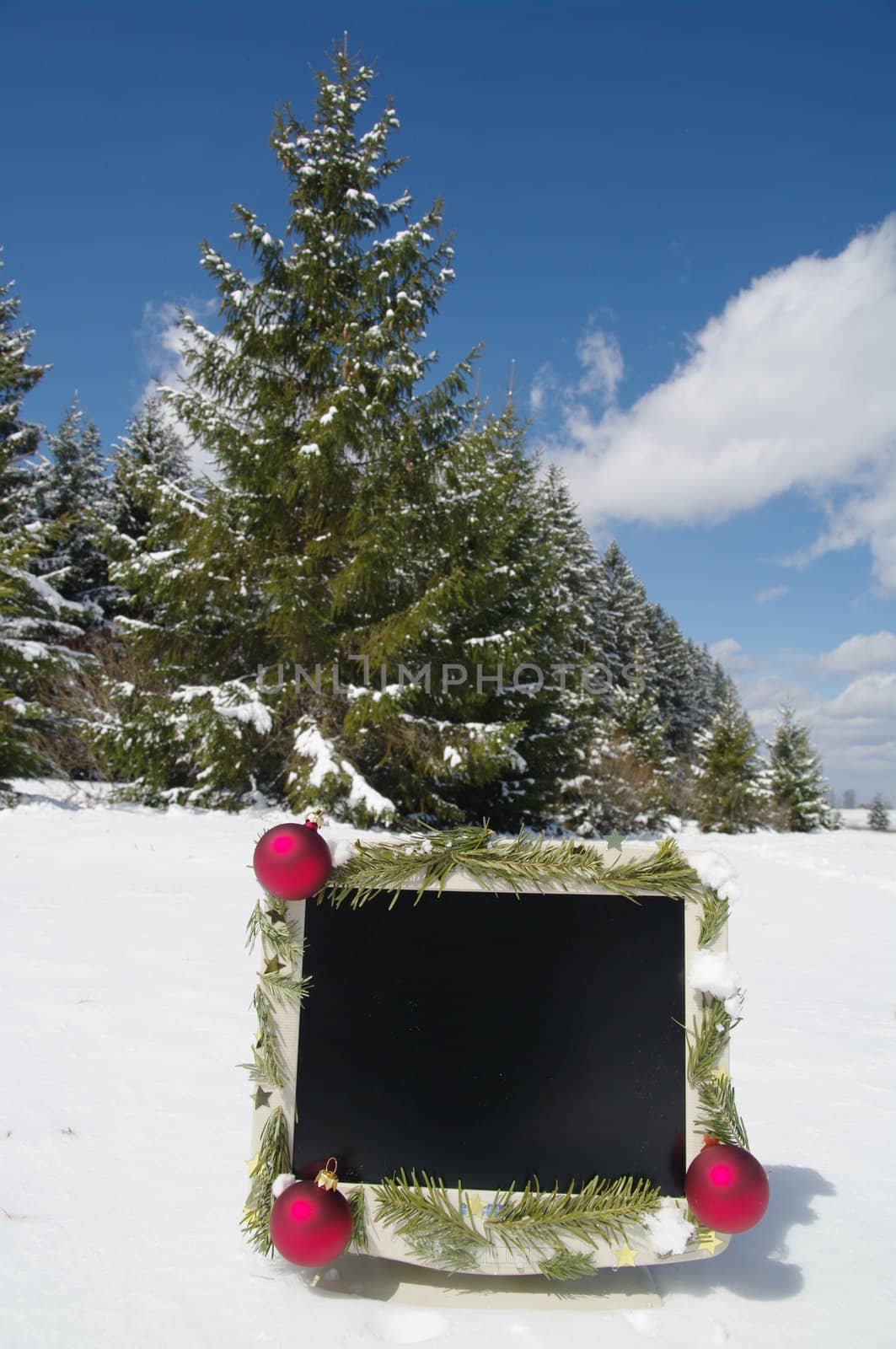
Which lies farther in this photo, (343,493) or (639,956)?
(343,493)

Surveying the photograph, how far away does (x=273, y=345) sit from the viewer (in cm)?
1245

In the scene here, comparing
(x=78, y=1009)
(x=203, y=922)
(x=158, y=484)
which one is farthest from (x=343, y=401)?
(x=78, y=1009)

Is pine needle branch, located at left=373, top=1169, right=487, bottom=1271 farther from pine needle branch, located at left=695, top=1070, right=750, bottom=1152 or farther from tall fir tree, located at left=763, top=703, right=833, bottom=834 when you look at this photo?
tall fir tree, located at left=763, top=703, right=833, bottom=834

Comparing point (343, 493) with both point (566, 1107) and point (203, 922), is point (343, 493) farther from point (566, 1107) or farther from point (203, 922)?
point (566, 1107)

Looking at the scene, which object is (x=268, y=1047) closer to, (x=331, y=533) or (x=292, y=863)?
(x=292, y=863)

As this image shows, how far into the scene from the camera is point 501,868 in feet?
5.42

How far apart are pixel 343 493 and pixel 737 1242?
11.5 meters

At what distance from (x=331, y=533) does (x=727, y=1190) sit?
11.1 metres

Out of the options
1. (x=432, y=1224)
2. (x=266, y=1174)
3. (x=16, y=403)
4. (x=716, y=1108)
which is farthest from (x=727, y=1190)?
(x=16, y=403)

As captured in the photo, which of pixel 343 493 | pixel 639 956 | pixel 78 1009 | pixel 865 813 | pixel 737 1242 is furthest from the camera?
pixel 865 813

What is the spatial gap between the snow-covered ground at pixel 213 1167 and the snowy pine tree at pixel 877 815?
159 ft

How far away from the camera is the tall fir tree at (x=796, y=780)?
30.3 meters

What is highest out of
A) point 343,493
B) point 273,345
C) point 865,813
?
point 273,345

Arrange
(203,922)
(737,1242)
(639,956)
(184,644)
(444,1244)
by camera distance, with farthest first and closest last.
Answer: (184,644)
(203,922)
(737,1242)
(639,956)
(444,1244)
